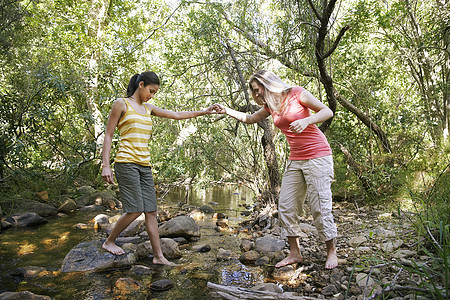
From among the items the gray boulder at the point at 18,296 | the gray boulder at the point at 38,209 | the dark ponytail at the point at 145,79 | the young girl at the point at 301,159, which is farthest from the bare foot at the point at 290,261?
the gray boulder at the point at 38,209

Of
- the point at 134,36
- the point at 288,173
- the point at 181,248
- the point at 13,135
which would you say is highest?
the point at 134,36

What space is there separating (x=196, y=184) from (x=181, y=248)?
9.84 ft

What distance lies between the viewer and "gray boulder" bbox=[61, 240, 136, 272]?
3049 millimetres

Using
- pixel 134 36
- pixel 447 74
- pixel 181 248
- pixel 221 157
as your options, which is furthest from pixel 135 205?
pixel 134 36

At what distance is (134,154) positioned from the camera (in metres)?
3.11

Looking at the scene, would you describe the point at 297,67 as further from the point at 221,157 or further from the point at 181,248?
the point at 181,248

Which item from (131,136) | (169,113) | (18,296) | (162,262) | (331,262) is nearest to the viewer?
(18,296)

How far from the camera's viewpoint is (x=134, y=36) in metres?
12.2

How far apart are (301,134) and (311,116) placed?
0.29 m

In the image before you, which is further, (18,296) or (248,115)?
(248,115)

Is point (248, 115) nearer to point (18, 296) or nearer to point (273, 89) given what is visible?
point (273, 89)

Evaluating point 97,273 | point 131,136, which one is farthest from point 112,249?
point 131,136

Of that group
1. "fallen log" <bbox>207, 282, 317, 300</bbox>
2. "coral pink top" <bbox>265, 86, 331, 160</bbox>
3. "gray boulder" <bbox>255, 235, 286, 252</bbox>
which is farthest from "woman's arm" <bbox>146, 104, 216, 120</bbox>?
"fallen log" <bbox>207, 282, 317, 300</bbox>

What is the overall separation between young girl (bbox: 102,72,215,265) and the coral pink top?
4.50ft
